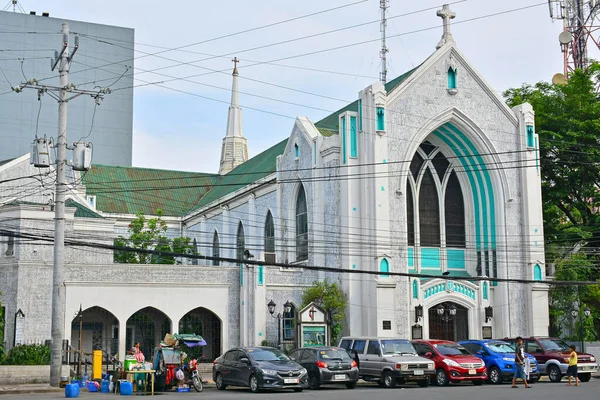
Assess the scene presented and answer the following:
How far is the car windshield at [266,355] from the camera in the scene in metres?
25.8

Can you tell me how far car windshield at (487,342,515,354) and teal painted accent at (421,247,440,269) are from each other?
11.5m

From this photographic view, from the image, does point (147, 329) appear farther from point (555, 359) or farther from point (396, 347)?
point (555, 359)

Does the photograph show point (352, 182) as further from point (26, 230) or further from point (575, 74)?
point (575, 74)

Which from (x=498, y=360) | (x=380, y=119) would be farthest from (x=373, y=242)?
(x=498, y=360)

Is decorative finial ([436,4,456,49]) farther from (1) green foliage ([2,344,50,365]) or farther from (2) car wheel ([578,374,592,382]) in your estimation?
(1) green foliage ([2,344,50,365])

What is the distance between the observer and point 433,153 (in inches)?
1706

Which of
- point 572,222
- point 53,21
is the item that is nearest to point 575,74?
point 572,222

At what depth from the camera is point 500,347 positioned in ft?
99.8

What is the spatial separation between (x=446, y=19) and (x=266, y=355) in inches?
949

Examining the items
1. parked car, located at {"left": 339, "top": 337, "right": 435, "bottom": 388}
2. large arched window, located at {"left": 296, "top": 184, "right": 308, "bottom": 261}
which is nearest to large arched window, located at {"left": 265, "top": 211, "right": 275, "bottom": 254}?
large arched window, located at {"left": 296, "top": 184, "right": 308, "bottom": 261}

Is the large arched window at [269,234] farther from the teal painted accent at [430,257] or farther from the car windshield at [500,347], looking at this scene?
the car windshield at [500,347]

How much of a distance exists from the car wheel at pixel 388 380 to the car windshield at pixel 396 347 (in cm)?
82

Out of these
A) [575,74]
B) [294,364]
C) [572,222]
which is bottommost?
[294,364]

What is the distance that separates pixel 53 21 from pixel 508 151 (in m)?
54.8
